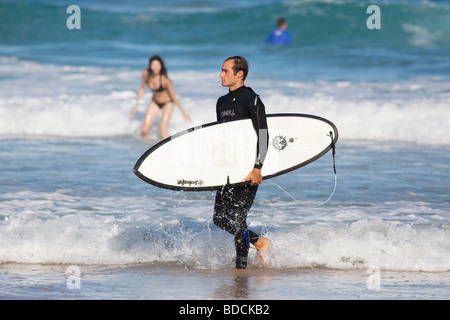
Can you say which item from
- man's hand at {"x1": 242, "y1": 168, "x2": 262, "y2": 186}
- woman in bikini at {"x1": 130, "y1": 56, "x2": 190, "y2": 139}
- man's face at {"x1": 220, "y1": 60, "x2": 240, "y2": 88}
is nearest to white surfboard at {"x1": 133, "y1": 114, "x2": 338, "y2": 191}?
man's hand at {"x1": 242, "y1": 168, "x2": 262, "y2": 186}

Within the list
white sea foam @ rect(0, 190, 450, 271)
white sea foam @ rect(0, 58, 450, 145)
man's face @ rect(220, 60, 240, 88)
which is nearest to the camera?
man's face @ rect(220, 60, 240, 88)

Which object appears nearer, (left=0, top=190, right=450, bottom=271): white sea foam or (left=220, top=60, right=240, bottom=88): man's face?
(left=220, top=60, right=240, bottom=88): man's face

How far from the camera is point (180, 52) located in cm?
2069

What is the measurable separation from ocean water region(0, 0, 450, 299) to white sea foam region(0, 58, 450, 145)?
0.04m

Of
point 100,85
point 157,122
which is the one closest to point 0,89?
point 100,85

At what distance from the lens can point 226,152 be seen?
531cm

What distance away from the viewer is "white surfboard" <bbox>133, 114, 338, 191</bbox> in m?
5.20

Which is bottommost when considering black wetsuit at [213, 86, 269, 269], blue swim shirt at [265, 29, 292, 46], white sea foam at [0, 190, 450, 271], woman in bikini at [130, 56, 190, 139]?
white sea foam at [0, 190, 450, 271]

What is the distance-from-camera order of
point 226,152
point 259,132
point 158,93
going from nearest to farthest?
point 259,132 < point 226,152 < point 158,93

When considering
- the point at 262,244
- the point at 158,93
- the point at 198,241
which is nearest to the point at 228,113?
the point at 262,244

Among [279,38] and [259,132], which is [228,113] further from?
[279,38]

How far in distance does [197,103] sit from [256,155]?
29.3ft

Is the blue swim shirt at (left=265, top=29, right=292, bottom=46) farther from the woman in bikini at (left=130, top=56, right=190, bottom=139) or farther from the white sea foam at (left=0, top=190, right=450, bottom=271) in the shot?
the white sea foam at (left=0, top=190, right=450, bottom=271)

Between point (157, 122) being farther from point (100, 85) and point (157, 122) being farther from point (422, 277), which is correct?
point (422, 277)
